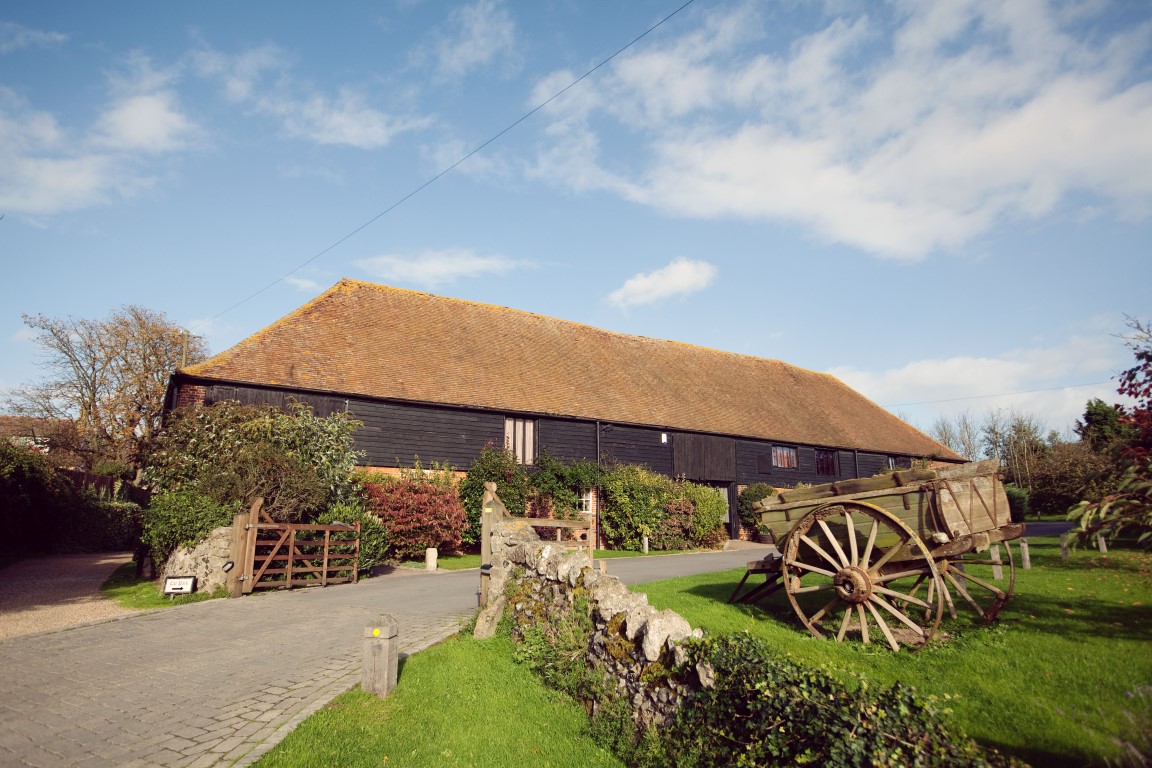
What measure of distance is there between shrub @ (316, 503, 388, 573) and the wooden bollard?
30.3 ft

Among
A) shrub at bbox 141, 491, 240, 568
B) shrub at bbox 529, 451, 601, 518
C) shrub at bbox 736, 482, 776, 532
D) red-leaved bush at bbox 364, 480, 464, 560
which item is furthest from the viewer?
shrub at bbox 736, 482, 776, 532

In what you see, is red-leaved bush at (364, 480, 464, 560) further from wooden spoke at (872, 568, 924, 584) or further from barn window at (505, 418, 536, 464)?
wooden spoke at (872, 568, 924, 584)

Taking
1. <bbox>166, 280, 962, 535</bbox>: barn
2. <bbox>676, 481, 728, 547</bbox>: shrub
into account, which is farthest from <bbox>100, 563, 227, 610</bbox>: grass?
<bbox>676, 481, 728, 547</bbox>: shrub

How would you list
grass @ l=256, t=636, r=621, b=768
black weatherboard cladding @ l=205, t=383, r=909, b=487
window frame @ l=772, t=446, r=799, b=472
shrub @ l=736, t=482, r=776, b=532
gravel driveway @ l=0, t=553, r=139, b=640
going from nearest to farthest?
grass @ l=256, t=636, r=621, b=768 < gravel driveway @ l=0, t=553, r=139, b=640 < black weatherboard cladding @ l=205, t=383, r=909, b=487 < shrub @ l=736, t=482, r=776, b=532 < window frame @ l=772, t=446, r=799, b=472

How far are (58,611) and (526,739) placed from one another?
1091 cm

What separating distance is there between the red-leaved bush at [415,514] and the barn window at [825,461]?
21037mm

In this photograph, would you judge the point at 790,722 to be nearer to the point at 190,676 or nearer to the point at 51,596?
the point at 190,676

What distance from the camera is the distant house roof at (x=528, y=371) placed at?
22.1 meters

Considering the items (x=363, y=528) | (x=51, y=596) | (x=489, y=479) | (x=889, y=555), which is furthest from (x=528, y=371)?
(x=889, y=555)

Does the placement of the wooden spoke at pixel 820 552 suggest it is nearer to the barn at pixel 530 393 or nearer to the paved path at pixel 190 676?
the paved path at pixel 190 676

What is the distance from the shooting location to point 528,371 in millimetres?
27094

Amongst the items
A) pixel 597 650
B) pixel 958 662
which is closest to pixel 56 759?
pixel 597 650

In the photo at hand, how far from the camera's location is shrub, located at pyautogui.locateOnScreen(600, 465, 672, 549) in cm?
2419

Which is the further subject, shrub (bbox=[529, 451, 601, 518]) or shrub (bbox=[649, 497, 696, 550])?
shrub (bbox=[649, 497, 696, 550])
